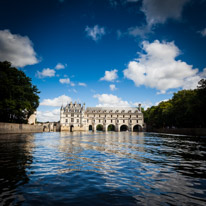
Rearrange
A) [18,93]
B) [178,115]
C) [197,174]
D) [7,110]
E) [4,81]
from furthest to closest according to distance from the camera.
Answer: [178,115] < [18,93] < [7,110] < [4,81] < [197,174]

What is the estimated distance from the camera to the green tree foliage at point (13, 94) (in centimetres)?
3130

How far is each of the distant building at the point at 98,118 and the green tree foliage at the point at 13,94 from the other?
4032 centimetres

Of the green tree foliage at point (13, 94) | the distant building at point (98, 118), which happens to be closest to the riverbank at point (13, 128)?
the green tree foliage at point (13, 94)

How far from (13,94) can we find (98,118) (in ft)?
202

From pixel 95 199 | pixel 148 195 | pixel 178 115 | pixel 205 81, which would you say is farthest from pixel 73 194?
pixel 178 115

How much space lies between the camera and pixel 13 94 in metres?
34.2

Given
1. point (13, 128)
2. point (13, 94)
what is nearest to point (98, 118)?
point (13, 128)

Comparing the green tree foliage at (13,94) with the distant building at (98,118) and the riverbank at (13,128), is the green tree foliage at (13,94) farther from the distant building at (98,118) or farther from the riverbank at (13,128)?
the distant building at (98,118)

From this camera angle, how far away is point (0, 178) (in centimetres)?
498

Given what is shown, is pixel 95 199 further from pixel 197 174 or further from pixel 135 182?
pixel 197 174

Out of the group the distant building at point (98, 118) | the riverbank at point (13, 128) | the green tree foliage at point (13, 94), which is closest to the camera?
the green tree foliage at point (13, 94)

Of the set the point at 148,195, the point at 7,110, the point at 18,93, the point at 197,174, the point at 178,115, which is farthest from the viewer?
the point at 178,115

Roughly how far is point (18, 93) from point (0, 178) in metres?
34.7

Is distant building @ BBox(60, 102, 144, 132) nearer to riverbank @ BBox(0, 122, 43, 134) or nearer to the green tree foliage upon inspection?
riverbank @ BBox(0, 122, 43, 134)
